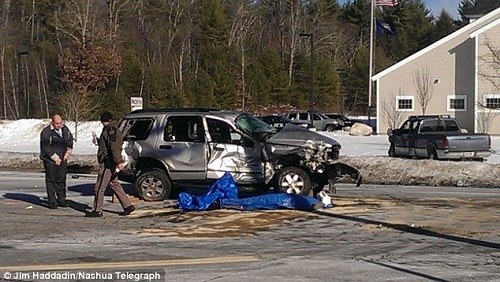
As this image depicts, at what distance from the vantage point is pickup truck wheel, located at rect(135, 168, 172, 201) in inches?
696

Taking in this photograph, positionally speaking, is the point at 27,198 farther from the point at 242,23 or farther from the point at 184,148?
the point at 242,23

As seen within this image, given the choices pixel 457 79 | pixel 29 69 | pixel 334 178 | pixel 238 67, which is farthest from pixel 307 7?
pixel 334 178

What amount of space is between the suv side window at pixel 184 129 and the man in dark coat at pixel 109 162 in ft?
8.64

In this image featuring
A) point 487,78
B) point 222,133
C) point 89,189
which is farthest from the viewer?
point 487,78

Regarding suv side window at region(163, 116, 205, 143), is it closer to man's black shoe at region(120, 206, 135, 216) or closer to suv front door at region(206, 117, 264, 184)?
suv front door at region(206, 117, 264, 184)

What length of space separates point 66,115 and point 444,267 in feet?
149

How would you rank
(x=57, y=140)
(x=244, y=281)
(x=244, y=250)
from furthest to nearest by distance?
(x=57, y=140) < (x=244, y=250) < (x=244, y=281)

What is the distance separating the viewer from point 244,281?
31.1 ft

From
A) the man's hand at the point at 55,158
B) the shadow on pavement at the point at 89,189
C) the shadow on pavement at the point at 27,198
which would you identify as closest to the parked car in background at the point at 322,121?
the shadow on pavement at the point at 89,189

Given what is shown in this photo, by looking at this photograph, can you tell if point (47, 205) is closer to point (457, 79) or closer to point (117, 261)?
point (117, 261)

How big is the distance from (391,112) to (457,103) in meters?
4.12

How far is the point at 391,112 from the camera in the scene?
55.4m

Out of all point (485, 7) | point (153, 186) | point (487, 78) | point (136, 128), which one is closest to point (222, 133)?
point (153, 186)

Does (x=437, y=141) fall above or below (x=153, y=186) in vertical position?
above
